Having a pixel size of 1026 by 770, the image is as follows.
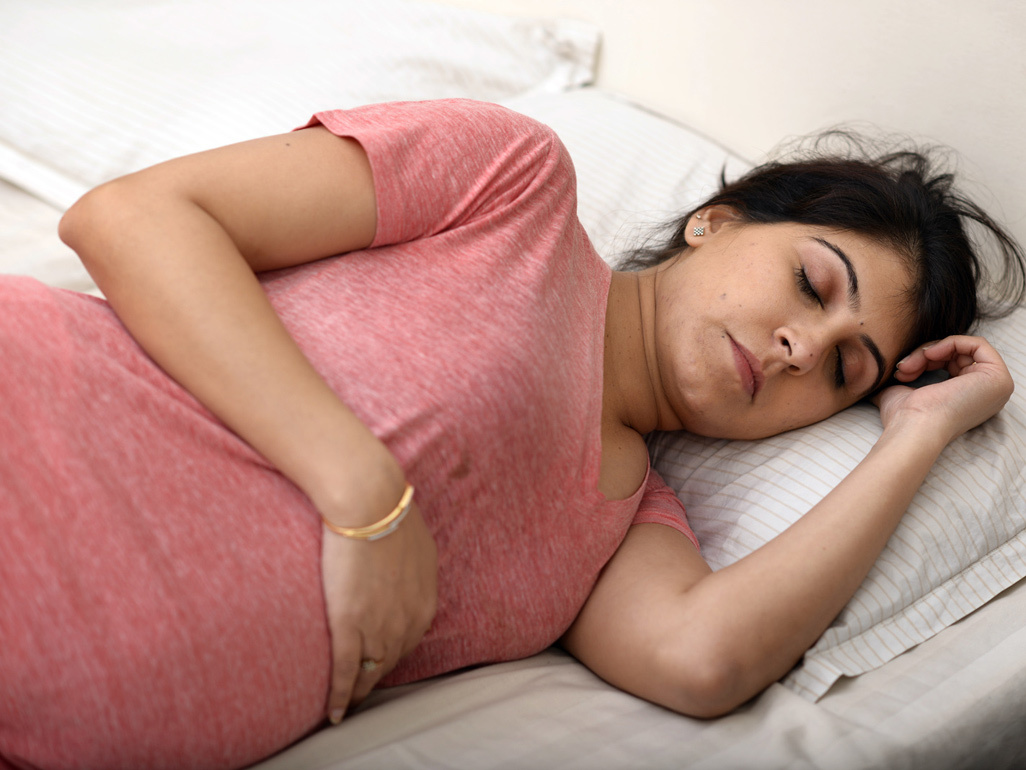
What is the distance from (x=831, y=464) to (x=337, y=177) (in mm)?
727

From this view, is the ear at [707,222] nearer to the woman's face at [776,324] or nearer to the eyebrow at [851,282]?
the woman's face at [776,324]

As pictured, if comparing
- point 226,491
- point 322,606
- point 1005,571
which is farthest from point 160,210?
point 1005,571

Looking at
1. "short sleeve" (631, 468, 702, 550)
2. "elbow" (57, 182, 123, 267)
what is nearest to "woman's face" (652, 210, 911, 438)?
"short sleeve" (631, 468, 702, 550)

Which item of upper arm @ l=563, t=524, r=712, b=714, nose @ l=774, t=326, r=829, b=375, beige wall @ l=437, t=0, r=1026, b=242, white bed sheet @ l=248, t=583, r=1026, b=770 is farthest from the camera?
beige wall @ l=437, t=0, r=1026, b=242

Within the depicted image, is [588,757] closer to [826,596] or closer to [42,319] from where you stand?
[826,596]

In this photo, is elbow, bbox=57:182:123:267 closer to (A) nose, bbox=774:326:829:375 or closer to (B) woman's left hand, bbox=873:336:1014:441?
(A) nose, bbox=774:326:829:375

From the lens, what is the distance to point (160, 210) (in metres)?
0.79

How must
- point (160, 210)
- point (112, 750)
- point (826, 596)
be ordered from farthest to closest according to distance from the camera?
point (826, 596) → point (160, 210) → point (112, 750)

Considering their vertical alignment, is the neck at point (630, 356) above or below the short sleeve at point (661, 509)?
above

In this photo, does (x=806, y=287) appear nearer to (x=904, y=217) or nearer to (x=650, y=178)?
(x=904, y=217)

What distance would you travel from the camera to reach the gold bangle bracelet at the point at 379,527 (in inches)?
29.2

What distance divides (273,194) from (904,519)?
855mm

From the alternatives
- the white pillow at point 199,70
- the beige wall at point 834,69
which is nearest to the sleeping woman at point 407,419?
the beige wall at point 834,69

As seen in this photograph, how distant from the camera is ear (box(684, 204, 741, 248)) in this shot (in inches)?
45.7
